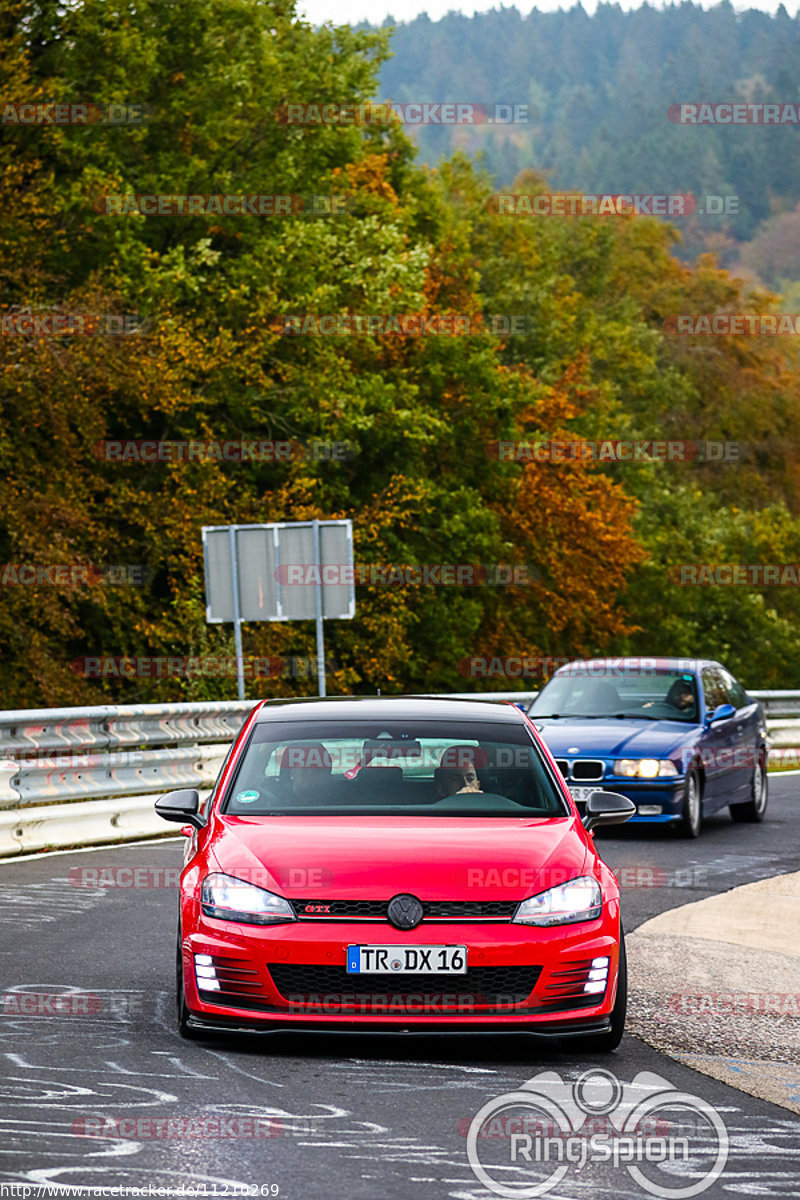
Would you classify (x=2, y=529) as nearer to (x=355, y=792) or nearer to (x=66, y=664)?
(x=66, y=664)

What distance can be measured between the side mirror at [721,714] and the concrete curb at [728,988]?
14.4ft

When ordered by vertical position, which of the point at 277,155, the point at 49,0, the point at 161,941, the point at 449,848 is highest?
the point at 49,0

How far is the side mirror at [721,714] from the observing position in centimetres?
1725

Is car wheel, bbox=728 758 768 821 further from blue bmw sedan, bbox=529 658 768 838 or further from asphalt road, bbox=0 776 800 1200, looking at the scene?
asphalt road, bbox=0 776 800 1200

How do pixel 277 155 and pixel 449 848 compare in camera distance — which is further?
pixel 277 155

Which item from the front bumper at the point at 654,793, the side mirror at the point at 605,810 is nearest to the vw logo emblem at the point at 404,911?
the side mirror at the point at 605,810

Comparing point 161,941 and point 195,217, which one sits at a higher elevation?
point 195,217

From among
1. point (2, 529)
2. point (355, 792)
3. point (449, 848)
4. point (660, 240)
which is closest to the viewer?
point (449, 848)

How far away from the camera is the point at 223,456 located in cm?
3506

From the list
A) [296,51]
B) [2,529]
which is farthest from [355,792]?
[296,51]

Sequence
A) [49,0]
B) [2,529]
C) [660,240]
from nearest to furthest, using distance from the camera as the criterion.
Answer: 1. [2,529]
2. [49,0]
3. [660,240]

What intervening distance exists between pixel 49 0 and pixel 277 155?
518 centimetres

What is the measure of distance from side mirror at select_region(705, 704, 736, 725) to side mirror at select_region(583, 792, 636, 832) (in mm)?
8933

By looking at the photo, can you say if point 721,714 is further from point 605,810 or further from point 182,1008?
point 182,1008
